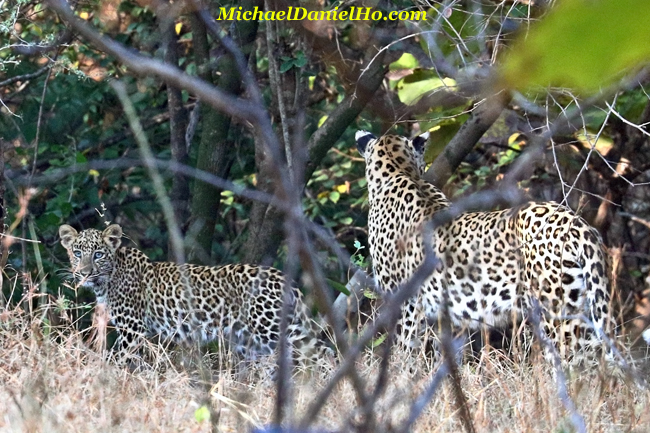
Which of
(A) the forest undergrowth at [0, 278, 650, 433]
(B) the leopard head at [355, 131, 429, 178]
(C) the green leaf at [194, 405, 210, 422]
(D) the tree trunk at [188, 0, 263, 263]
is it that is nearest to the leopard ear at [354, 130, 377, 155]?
(B) the leopard head at [355, 131, 429, 178]

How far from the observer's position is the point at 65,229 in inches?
252

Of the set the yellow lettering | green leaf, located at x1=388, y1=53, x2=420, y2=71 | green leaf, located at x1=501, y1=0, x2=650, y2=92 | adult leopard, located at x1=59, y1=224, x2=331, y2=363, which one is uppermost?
green leaf, located at x1=501, y1=0, x2=650, y2=92

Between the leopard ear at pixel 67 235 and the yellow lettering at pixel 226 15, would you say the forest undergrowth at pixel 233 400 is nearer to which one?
the leopard ear at pixel 67 235

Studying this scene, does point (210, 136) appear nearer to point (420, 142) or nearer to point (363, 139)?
point (363, 139)

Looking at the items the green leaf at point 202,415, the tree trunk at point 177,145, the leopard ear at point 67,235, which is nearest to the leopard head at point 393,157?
the tree trunk at point 177,145

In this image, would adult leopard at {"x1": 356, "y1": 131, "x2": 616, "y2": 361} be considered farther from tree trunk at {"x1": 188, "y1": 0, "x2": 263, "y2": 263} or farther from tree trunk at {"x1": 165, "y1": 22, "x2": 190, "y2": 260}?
tree trunk at {"x1": 165, "y1": 22, "x2": 190, "y2": 260}

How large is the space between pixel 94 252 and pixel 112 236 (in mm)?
173

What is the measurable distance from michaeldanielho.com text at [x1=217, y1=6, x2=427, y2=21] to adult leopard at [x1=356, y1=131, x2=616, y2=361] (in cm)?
106

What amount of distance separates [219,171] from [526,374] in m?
3.58

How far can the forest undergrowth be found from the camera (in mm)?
2879

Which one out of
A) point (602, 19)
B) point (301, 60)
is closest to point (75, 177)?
point (301, 60)

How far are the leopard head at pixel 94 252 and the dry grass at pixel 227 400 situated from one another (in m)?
2.08

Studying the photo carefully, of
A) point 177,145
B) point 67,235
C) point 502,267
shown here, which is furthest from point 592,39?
point 177,145

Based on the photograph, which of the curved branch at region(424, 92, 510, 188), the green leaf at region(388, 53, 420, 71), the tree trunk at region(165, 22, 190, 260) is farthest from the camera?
the tree trunk at region(165, 22, 190, 260)
